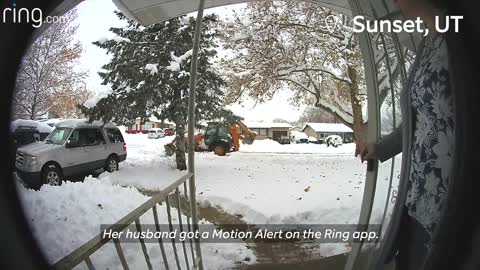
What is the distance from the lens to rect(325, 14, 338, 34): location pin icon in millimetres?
9781

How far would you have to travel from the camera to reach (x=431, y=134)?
2.74ft

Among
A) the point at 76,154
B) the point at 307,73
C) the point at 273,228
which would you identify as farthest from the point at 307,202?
the point at 307,73

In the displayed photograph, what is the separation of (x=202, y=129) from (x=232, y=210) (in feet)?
14.0

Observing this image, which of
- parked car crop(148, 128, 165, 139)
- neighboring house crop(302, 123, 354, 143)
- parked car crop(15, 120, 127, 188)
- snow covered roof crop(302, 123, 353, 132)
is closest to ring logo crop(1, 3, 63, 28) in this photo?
parked car crop(15, 120, 127, 188)

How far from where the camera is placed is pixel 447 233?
0.72 m

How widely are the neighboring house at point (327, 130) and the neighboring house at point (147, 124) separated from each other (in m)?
4.81

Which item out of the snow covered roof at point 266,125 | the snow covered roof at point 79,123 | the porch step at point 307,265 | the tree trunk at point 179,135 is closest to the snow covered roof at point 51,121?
the snow covered roof at point 79,123

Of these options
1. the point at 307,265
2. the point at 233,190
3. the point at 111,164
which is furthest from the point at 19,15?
the point at 111,164

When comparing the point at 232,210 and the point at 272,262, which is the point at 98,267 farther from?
the point at 232,210

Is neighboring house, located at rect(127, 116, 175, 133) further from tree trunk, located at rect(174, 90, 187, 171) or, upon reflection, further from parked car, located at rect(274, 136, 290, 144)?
parked car, located at rect(274, 136, 290, 144)

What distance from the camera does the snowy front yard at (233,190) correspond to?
377 cm

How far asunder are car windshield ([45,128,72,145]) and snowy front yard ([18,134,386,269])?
37.5 inches

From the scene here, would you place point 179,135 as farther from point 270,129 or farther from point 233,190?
point 270,129

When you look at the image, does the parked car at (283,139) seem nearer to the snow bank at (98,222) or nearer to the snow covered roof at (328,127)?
the snow covered roof at (328,127)
